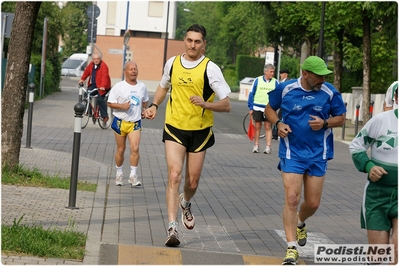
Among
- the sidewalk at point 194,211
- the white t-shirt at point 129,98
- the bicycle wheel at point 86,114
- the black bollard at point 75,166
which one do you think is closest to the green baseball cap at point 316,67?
the sidewalk at point 194,211

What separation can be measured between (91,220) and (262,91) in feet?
37.3

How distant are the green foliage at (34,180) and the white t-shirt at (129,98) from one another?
1.23m

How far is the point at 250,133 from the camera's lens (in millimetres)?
21906

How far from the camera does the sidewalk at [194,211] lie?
8.52 metres

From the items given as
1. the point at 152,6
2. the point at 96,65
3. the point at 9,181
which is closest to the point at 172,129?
the point at 9,181

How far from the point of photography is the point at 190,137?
9195mm

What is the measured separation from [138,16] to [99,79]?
72213 millimetres

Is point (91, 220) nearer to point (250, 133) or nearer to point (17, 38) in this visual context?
point (17, 38)

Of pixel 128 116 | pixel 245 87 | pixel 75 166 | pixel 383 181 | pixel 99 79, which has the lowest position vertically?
pixel 75 166

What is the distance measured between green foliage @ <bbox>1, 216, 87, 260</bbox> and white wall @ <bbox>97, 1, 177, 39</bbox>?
86.0 m

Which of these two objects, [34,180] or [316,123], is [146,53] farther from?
[316,123]

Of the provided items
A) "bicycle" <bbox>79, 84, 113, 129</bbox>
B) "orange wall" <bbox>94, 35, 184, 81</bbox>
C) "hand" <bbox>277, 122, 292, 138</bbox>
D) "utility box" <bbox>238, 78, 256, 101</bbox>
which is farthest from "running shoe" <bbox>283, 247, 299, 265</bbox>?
"orange wall" <bbox>94, 35, 184, 81</bbox>

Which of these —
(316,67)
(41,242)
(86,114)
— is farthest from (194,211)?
(86,114)

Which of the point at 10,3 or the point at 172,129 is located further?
the point at 10,3
